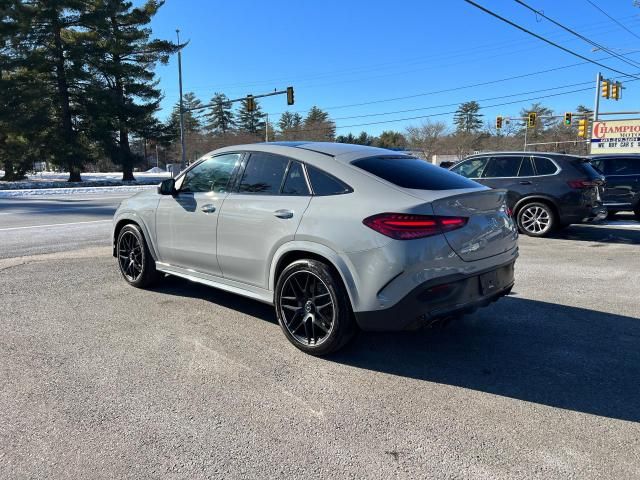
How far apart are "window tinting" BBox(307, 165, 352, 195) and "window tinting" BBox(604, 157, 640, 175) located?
429 inches

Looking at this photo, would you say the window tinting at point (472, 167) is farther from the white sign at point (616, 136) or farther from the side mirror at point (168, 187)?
the white sign at point (616, 136)

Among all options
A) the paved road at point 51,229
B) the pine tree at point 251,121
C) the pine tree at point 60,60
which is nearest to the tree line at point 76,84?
the pine tree at point 60,60

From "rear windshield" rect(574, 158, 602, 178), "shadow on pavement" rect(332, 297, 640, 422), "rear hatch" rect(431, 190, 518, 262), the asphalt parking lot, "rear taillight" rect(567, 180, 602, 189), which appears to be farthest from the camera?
"rear windshield" rect(574, 158, 602, 178)

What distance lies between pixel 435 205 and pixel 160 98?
4177 centimetres

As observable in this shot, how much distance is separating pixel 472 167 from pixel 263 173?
7.73 metres

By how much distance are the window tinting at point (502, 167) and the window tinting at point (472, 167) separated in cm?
13

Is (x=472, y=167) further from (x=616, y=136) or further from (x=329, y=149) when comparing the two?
(x=616, y=136)

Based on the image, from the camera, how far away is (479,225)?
3.64 m

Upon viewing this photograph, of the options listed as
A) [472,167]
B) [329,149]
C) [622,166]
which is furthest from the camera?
[622,166]

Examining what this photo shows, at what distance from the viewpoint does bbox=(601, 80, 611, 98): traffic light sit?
1239 inches

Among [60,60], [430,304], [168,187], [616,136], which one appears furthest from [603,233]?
[60,60]

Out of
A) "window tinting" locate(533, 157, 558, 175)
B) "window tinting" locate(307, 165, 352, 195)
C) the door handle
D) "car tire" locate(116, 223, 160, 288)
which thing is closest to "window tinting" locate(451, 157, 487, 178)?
"window tinting" locate(533, 157, 558, 175)

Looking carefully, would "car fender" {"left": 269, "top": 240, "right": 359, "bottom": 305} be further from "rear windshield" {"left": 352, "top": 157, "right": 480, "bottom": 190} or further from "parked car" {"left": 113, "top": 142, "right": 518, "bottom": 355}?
"rear windshield" {"left": 352, "top": 157, "right": 480, "bottom": 190}

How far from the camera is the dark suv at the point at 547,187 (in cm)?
932
